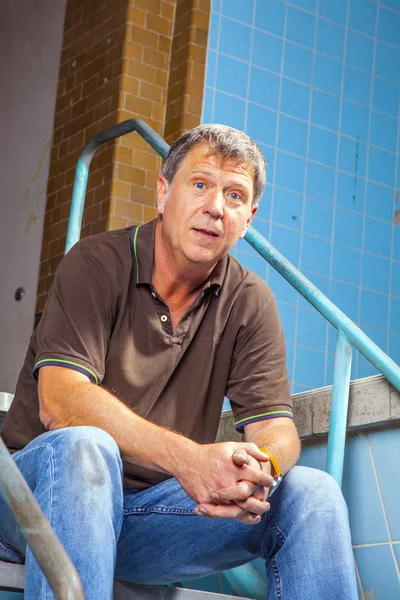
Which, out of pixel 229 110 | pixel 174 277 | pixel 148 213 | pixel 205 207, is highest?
pixel 229 110

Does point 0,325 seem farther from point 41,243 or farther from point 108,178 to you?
point 108,178

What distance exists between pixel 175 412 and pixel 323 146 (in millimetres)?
2668

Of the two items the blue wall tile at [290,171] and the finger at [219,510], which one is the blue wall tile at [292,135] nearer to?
the blue wall tile at [290,171]

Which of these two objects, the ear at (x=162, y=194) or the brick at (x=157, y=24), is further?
the brick at (x=157, y=24)

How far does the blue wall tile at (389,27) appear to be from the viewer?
15.9ft

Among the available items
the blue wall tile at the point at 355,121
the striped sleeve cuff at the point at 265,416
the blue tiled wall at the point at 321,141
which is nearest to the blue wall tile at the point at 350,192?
the blue tiled wall at the point at 321,141

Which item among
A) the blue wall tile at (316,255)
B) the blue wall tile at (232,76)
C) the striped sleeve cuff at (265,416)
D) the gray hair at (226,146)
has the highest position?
the blue wall tile at (232,76)

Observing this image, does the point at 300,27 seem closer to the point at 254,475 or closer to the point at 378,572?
the point at 378,572

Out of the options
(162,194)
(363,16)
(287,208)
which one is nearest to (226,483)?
(162,194)

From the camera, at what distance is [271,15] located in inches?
176

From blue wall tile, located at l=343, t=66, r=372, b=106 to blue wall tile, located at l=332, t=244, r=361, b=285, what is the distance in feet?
2.37

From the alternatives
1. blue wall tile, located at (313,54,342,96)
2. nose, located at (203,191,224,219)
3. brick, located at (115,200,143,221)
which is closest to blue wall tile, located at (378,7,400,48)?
blue wall tile, located at (313,54,342,96)

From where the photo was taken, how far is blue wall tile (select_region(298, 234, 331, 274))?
4.41 m

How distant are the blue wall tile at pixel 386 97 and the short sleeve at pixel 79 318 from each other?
293 cm
